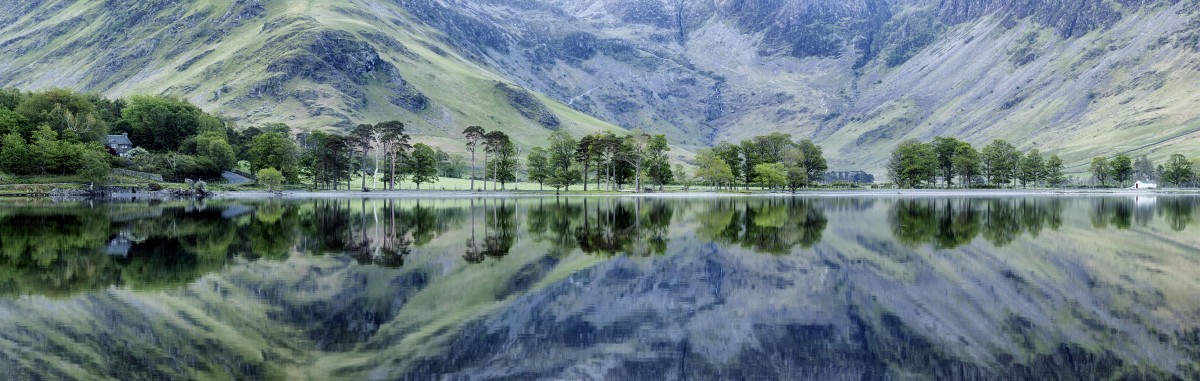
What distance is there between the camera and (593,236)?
41.0 metres

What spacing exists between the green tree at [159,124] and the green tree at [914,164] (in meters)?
158

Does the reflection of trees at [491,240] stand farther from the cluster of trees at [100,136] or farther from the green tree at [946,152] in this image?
the green tree at [946,152]

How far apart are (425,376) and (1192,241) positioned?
42138 mm

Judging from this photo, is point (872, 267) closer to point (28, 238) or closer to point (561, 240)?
point (561, 240)

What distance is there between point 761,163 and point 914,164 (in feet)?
138

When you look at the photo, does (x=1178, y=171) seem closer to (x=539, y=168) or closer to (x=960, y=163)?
(x=960, y=163)

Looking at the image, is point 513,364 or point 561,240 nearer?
point 513,364

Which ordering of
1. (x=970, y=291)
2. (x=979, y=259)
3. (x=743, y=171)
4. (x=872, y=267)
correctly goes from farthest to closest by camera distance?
(x=743, y=171)
(x=979, y=259)
(x=872, y=267)
(x=970, y=291)

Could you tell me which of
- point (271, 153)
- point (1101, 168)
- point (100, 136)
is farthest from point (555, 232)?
point (1101, 168)

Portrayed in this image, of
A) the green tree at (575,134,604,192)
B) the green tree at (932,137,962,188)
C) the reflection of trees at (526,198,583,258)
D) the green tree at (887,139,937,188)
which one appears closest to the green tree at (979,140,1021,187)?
the green tree at (932,137,962,188)

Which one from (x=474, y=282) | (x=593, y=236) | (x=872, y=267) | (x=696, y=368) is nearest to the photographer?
(x=696, y=368)

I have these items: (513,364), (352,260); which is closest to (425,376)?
(513,364)

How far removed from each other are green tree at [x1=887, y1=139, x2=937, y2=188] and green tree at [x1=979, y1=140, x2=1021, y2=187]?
13.7 meters

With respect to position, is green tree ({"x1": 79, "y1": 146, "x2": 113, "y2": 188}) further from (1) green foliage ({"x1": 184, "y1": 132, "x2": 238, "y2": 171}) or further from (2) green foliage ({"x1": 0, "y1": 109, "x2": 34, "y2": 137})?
(1) green foliage ({"x1": 184, "y1": 132, "x2": 238, "y2": 171})
